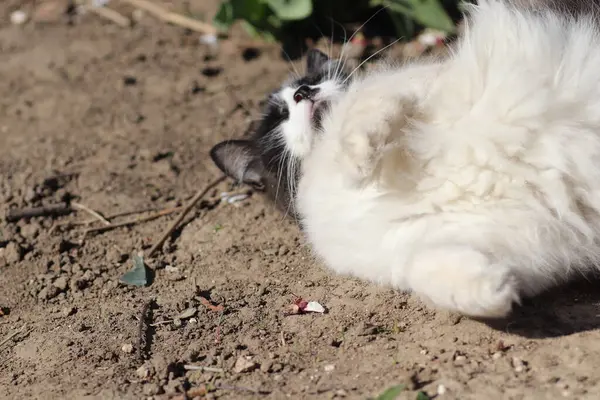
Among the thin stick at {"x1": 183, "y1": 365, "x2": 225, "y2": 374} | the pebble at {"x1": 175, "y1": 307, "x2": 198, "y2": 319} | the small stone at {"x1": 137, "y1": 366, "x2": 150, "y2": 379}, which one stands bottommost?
the pebble at {"x1": 175, "y1": 307, "x2": 198, "y2": 319}

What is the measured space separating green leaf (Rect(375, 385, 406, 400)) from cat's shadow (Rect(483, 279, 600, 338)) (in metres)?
0.56

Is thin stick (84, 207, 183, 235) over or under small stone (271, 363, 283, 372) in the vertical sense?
under

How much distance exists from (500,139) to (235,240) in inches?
59.1

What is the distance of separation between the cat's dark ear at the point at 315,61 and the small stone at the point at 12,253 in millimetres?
1750

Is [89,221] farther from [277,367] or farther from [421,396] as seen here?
[421,396]

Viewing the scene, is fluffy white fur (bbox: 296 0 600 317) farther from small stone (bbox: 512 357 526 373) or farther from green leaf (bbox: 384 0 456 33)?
green leaf (bbox: 384 0 456 33)

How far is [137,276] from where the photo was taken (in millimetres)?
3367

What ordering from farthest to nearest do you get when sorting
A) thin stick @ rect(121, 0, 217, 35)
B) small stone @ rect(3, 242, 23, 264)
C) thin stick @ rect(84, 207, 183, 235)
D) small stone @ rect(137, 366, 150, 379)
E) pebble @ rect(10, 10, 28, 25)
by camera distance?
pebble @ rect(10, 10, 28, 25) < thin stick @ rect(121, 0, 217, 35) < thin stick @ rect(84, 207, 183, 235) < small stone @ rect(3, 242, 23, 264) < small stone @ rect(137, 366, 150, 379)

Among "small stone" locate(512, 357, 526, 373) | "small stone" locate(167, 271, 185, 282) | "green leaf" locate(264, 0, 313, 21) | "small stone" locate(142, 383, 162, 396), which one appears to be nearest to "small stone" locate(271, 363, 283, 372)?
"small stone" locate(142, 383, 162, 396)

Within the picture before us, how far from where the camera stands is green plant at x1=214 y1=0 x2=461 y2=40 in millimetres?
4820

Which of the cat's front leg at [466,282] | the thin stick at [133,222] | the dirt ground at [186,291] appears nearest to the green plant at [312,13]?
the dirt ground at [186,291]

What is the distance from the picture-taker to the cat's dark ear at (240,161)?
3.68 meters

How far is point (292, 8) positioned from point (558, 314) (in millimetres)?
2962

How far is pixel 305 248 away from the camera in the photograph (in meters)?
3.45
